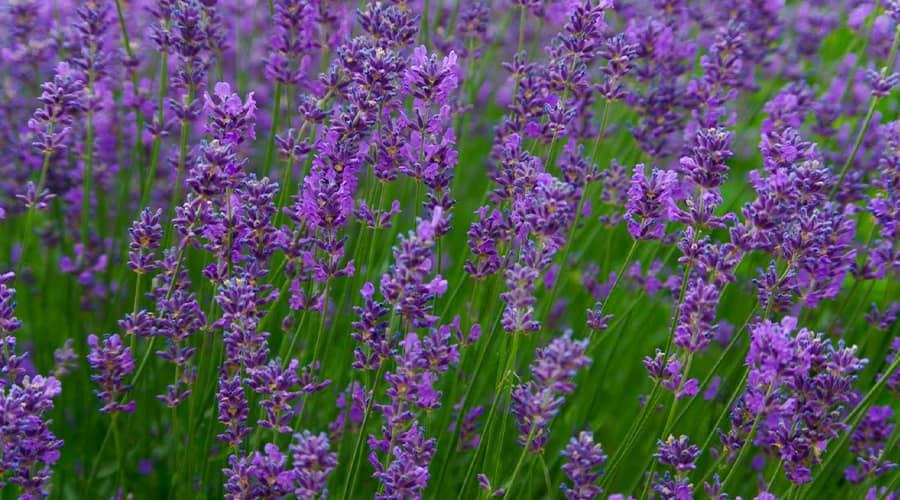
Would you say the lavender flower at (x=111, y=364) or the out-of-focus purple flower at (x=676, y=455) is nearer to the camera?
the out-of-focus purple flower at (x=676, y=455)

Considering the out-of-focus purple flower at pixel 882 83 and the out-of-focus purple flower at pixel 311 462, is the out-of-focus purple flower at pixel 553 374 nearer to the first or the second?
the out-of-focus purple flower at pixel 311 462

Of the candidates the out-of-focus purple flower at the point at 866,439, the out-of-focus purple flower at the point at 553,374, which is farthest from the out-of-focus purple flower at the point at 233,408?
the out-of-focus purple flower at the point at 866,439

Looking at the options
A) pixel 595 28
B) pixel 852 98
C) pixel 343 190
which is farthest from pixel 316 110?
pixel 852 98

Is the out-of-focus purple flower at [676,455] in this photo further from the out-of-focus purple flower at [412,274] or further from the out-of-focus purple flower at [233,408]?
the out-of-focus purple flower at [233,408]

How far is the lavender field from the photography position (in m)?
1.95

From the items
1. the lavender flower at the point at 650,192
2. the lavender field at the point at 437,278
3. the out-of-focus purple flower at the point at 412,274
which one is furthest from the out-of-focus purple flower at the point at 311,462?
the lavender flower at the point at 650,192

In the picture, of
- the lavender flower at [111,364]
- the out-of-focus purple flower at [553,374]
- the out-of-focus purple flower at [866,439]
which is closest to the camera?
the out-of-focus purple flower at [553,374]

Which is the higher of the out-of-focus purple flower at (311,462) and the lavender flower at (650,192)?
the lavender flower at (650,192)

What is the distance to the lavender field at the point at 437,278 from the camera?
6.41ft

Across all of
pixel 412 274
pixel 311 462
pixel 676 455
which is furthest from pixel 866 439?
pixel 311 462

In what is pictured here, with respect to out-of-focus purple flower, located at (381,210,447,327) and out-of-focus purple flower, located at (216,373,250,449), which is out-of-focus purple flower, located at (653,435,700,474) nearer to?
out-of-focus purple flower, located at (381,210,447,327)

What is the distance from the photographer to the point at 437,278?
204cm

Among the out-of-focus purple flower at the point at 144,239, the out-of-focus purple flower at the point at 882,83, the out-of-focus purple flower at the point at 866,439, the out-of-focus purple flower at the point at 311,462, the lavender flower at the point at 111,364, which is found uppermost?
the out-of-focus purple flower at the point at 882,83

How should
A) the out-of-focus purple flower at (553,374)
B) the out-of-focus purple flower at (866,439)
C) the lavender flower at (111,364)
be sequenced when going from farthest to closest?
the out-of-focus purple flower at (866,439), the lavender flower at (111,364), the out-of-focus purple flower at (553,374)
